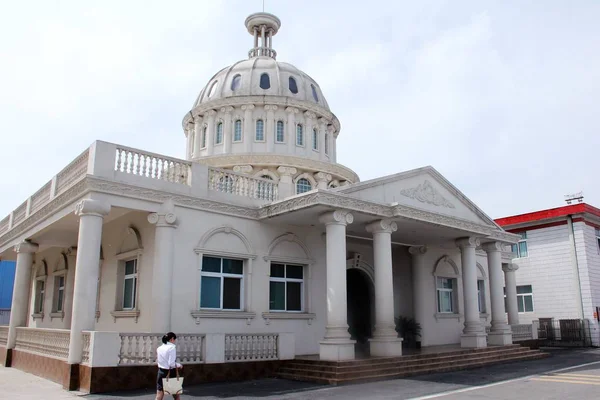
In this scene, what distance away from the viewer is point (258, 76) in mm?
27688

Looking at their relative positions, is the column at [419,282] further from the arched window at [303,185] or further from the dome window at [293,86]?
the dome window at [293,86]

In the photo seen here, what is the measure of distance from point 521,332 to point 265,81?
17.0 m

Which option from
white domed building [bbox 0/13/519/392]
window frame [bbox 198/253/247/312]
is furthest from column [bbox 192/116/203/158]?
window frame [bbox 198/253/247/312]

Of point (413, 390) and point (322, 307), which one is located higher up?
point (322, 307)

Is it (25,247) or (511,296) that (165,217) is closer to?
(25,247)

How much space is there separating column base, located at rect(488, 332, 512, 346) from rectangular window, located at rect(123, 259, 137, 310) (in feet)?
42.6

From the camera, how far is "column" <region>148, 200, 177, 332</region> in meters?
13.5

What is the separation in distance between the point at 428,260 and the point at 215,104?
13.2 m

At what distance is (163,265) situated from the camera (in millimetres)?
13719

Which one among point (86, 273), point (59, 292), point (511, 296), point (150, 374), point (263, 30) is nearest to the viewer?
point (150, 374)

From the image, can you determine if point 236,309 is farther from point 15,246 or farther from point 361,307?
point 15,246

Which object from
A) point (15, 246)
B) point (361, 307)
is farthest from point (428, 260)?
point (15, 246)

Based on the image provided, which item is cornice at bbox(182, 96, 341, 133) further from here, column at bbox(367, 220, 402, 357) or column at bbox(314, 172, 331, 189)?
column at bbox(367, 220, 402, 357)

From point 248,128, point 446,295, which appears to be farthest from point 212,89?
point 446,295
